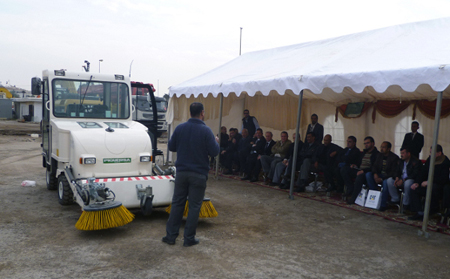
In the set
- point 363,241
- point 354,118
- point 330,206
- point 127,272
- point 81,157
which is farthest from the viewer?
point 354,118

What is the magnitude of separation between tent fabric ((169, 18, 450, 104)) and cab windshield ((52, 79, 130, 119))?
8.21 feet

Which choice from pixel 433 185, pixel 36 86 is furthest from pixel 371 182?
pixel 36 86

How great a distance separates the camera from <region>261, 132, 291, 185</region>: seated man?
887 centimetres

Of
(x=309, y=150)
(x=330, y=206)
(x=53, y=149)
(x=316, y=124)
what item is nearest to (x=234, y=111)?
(x=316, y=124)

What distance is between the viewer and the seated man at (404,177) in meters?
6.19

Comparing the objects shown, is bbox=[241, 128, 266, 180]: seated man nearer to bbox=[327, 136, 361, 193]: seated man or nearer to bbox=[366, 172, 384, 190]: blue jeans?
bbox=[327, 136, 361, 193]: seated man

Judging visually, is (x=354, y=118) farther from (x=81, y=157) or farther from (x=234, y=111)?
(x=81, y=157)

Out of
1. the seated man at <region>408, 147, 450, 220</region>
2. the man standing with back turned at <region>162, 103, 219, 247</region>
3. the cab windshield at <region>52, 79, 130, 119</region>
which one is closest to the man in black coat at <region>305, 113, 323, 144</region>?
the seated man at <region>408, 147, 450, 220</region>

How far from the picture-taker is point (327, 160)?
26.2ft

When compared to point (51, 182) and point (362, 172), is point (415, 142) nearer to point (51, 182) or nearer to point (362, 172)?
point (362, 172)

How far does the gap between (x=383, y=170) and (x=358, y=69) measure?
79.9 inches

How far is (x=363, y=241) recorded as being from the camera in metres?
5.00

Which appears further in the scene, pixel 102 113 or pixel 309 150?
pixel 309 150

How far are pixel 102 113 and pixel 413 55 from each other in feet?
17.3
